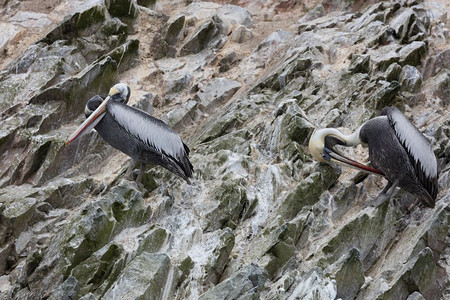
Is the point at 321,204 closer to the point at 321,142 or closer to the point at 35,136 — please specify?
the point at 321,142

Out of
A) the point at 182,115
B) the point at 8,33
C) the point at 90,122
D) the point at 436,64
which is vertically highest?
the point at 90,122

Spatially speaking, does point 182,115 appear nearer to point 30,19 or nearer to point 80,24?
point 80,24

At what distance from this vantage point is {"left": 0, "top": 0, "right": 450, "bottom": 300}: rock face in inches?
389

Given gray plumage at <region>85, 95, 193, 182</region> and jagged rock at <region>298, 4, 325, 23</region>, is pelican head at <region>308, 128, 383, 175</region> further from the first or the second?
jagged rock at <region>298, 4, 325, 23</region>

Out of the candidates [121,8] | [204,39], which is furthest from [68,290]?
[121,8]

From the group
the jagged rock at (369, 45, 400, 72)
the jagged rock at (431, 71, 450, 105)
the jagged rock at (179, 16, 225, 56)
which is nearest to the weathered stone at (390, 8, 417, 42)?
the jagged rock at (369, 45, 400, 72)

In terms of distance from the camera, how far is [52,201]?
11789 mm

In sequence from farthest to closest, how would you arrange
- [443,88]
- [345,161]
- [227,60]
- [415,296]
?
1. [227,60]
2. [443,88]
3. [345,161]
4. [415,296]

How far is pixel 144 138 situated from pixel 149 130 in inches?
6.1

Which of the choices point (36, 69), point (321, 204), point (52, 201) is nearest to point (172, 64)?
point (36, 69)

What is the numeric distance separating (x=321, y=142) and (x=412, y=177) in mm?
1344

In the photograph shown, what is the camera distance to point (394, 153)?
10766mm

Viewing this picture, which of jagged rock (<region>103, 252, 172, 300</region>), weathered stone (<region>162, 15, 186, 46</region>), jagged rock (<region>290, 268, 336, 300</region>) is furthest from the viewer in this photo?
weathered stone (<region>162, 15, 186, 46</region>)

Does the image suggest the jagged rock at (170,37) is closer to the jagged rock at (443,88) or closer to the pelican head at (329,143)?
the jagged rock at (443,88)
